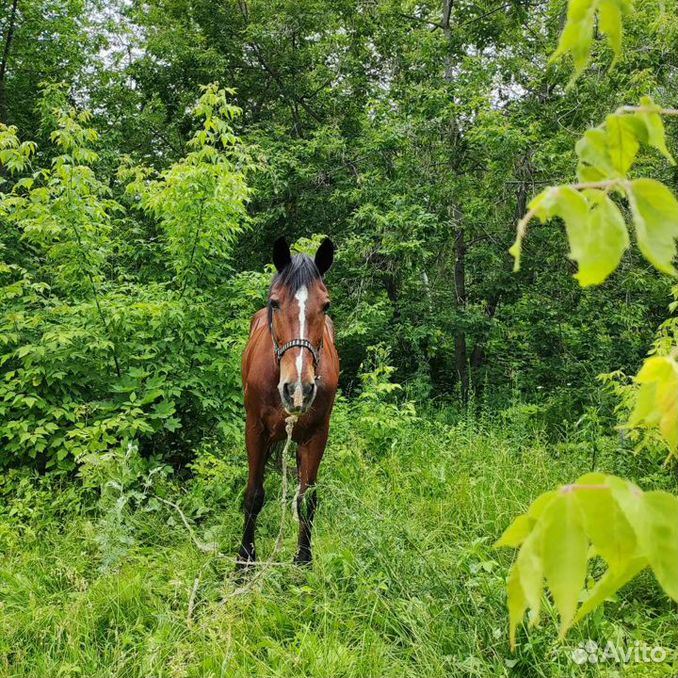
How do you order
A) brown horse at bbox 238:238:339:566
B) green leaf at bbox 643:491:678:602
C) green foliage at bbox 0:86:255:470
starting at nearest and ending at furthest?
green leaf at bbox 643:491:678:602 → brown horse at bbox 238:238:339:566 → green foliage at bbox 0:86:255:470

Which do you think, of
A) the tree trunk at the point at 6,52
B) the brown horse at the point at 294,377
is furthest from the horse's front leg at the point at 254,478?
the tree trunk at the point at 6,52

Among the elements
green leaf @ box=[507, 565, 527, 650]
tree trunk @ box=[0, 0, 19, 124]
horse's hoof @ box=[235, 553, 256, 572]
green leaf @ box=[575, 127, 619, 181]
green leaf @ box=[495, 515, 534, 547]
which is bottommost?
horse's hoof @ box=[235, 553, 256, 572]

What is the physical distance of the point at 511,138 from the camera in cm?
636

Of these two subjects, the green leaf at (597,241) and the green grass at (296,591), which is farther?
the green grass at (296,591)

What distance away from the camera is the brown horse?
9.78 feet

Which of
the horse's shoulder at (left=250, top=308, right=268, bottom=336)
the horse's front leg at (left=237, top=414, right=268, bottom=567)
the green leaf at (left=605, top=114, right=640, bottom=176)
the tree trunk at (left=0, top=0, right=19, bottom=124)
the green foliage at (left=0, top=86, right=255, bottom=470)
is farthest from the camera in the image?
the tree trunk at (left=0, top=0, right=19, bottom=124)

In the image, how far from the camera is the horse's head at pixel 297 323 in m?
2.90

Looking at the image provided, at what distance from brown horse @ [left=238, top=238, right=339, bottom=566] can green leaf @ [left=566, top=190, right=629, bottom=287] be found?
7.88ft

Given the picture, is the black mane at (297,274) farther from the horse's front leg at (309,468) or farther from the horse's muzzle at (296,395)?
the horse's front leg at (309,468)

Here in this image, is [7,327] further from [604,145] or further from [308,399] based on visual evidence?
[604,145]

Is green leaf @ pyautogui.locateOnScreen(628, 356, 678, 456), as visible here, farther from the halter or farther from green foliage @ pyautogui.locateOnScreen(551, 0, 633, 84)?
the halter

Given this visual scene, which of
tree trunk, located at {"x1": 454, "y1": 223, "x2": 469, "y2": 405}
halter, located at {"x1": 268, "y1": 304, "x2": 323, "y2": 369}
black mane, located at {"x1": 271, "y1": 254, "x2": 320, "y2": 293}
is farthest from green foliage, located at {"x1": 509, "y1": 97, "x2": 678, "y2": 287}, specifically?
tree trunk, located at {"x1": 454, "y1": 223, "x2": 469, "y2": 405}

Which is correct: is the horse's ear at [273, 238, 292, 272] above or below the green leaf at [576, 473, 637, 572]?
above

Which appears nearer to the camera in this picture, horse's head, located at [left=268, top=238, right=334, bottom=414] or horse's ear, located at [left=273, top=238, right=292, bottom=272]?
horse's head, located at [left=268, top=238, right=334, bottom=414]
